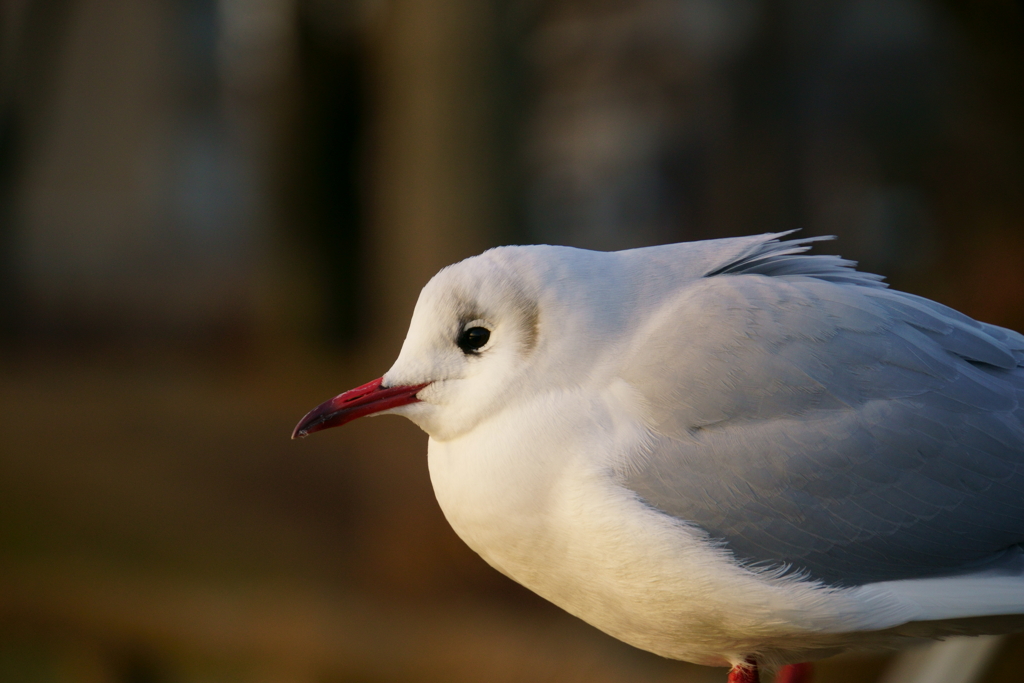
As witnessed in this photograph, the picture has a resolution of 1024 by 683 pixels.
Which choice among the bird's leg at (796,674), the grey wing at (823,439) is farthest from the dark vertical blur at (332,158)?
the grey wing at (823,439)

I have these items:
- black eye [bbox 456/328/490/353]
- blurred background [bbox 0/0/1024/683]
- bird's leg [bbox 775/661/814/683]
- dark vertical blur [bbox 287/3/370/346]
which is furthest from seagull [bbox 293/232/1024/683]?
dark vertical blur [bbox 287/3/370/346]

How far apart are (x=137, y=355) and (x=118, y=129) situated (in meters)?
2.45

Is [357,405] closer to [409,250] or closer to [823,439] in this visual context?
[823,439]

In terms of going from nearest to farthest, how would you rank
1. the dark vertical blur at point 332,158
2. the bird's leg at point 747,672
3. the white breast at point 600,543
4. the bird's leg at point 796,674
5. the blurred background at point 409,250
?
the white breast at point 600,543
the bird's leg at point 747,672
the bird's leg at point 796,674
the blurred background at point 409,250
the dark vertical blur at point 332,158

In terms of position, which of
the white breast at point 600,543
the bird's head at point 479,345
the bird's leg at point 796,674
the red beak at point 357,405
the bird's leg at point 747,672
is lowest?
the bird's leg at point 796,674

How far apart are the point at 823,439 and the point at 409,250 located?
1.99 meters

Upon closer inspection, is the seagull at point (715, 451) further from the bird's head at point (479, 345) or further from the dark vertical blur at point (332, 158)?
the dark vertical blur at point (332, 158)

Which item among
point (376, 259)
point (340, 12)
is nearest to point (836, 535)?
point (376, 259)

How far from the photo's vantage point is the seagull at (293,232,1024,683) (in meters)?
0.78

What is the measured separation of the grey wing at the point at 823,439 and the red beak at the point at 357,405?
22 centimetres

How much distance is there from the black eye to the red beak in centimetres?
5

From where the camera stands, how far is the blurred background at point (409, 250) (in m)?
2.44

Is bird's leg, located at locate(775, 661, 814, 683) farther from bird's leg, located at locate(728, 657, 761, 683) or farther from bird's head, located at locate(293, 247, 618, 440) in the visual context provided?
bird's head, located at locate(293, 247, 618, 440)

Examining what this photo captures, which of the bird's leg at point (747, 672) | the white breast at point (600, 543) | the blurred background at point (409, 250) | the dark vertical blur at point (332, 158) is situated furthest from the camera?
the dark vertical blur at point (332, 158)
